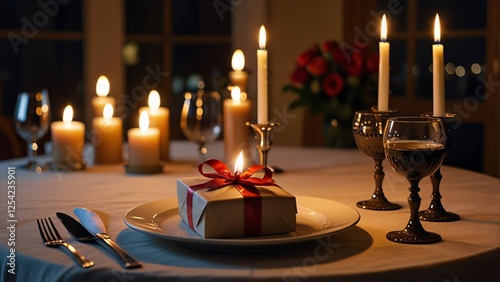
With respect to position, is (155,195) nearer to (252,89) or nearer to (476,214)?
(476,214)

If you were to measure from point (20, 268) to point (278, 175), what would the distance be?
0.79 metres

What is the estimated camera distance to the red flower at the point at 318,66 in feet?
7.02

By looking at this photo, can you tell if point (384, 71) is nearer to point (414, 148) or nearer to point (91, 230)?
point (414, 148)

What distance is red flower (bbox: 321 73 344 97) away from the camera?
2113 mm

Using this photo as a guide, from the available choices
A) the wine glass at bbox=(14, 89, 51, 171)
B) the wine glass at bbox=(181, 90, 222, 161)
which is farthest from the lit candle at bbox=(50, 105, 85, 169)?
the wine glass at bbox=(181, 90, 222, 161)

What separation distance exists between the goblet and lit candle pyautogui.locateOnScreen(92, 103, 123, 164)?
2.43 ft

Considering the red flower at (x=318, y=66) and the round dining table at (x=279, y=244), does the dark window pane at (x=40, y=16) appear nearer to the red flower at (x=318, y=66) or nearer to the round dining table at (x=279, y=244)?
the red flower at (x=318, y=66)

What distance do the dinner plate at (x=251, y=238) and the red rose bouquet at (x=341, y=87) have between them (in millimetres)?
896

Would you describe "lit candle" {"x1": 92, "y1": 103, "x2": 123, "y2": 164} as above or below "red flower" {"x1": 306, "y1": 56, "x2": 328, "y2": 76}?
below

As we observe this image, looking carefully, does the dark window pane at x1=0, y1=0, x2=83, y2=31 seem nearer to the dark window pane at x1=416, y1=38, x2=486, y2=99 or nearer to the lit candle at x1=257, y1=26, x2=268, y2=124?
the dark window pane at x1=416, y1=38, x2=486, y2=99

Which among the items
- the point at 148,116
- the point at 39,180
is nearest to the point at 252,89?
the point at 148,116

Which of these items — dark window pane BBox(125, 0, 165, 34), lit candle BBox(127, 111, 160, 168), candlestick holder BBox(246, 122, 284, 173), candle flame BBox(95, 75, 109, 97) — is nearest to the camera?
candlestick holder BBox(246, 122, 284, 173)

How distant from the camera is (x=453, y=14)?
3.11 meters

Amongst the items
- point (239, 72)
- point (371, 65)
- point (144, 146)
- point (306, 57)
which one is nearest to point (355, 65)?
point (371, 65)
